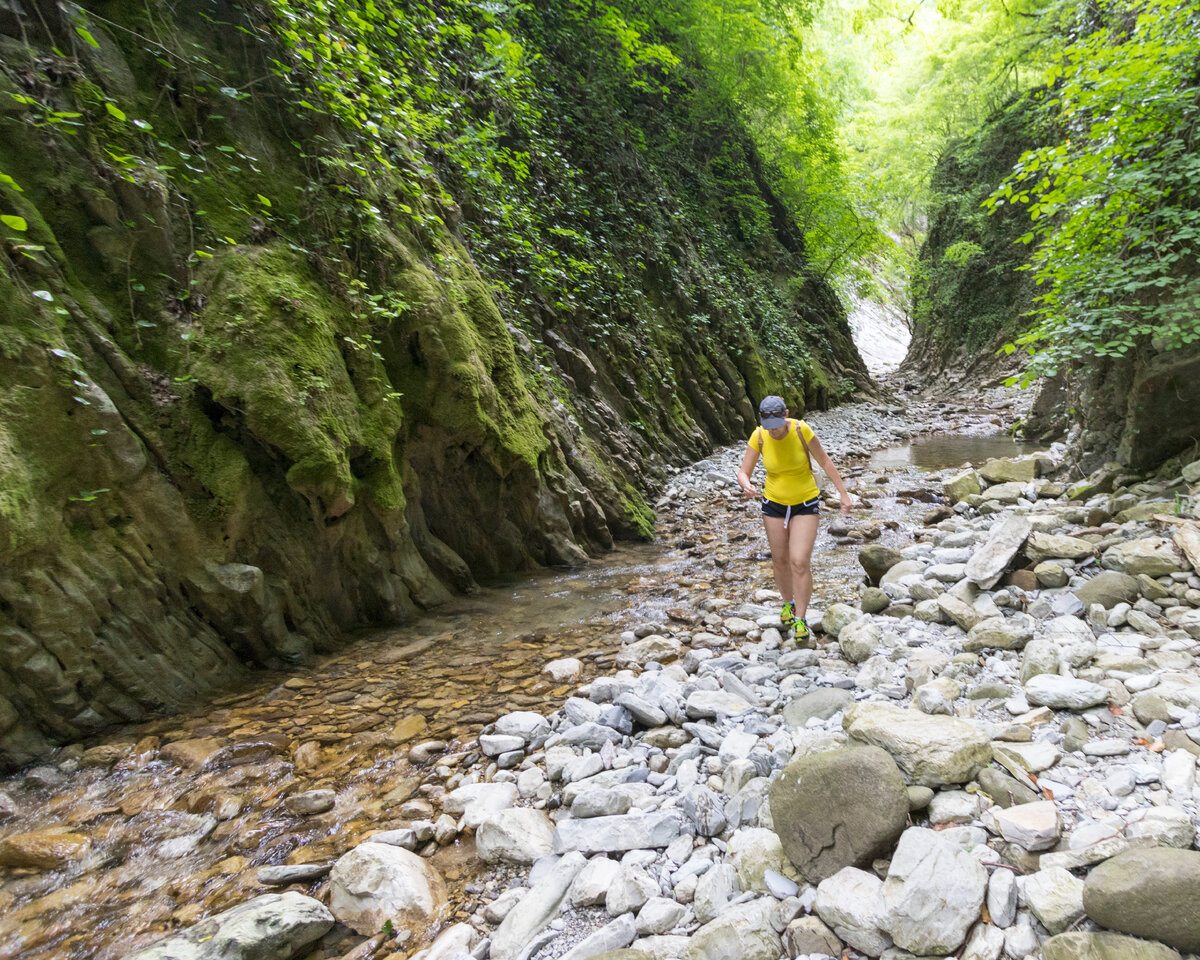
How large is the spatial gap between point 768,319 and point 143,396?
1760 cm

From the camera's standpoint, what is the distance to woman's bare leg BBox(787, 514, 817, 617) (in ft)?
15.5

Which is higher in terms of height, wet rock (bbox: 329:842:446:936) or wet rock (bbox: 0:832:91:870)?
wet rock (bbox: 0:832:91:870)

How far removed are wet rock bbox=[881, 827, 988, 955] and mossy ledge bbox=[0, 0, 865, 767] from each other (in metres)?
4.20

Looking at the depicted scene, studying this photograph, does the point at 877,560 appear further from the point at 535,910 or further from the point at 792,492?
the point at 535,910

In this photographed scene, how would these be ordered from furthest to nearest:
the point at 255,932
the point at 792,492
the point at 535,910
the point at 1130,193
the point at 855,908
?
the point at 1130,193 → the point at 792,492 → the point at 535,910 → the point at 255,932 → the point at 855,908

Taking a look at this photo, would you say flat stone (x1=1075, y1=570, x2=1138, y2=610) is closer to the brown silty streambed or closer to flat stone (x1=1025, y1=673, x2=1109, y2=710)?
flat stone (x1=1025, y1=673, x2=1109, y2=710)

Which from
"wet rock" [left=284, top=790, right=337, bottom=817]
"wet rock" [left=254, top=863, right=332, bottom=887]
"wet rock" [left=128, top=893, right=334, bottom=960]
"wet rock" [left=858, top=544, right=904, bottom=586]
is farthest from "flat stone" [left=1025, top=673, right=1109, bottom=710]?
"wet rock" [left=284, top=790, right=337, bottom=817]

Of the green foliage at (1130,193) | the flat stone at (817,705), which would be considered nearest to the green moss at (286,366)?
the flat stone at (817,705)

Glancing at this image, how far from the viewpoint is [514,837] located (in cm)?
269

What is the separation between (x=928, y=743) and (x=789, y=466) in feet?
8.76

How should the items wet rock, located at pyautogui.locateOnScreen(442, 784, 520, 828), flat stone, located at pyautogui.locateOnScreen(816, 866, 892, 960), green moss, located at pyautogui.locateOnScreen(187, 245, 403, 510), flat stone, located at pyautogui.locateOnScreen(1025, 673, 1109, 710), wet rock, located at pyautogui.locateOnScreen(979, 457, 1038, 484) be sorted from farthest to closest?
wet rock, located at pyautogui.locateOnScreen(979, 457, 1038, 484), green moss, located at pyautogui.locateOnScreen(187, 245, 403, 510), wet rock, located at pyautogui.locateOnScreen(442, 784, 520, 828), flat stone, located at pyautogui.locateOnScreen(1025, 673, 1109, 710), flat stone, located at pyautogui.locateOnScreen(816, 866, 892, 960)

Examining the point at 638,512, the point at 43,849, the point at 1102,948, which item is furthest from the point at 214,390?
the point at 638,512

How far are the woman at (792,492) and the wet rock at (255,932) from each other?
353cm

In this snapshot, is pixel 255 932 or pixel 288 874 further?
pixel 288 874
